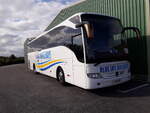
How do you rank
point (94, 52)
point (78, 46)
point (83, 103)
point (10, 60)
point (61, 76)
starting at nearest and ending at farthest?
point (83, 103), point (94, 52), point (78, 46), point (61, 76), point (10, 60)

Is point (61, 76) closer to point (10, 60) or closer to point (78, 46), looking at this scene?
point (78, 46)

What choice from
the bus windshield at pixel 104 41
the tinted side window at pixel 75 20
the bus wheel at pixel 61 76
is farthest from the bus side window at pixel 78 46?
the bus wheel at pixel 61 76

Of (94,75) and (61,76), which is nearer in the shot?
(94,75)

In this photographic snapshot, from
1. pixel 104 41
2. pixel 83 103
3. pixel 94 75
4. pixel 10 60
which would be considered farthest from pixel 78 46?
pixel 10 60

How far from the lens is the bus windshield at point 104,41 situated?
4.95 metres

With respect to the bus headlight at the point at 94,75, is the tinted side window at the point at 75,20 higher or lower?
higher

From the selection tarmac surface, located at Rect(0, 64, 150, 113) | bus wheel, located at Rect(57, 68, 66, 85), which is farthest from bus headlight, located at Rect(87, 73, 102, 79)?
bus wheel, located at Rect(57, 68, 66, 85)

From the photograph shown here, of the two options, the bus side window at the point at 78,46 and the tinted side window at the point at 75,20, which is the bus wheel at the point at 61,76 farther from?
the tinted side window at the point at 75,20

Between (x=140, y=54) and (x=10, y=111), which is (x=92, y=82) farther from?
(x=140, y=54)

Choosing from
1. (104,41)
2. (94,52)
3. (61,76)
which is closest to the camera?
(94,52)

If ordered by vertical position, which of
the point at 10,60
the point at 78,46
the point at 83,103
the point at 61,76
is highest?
the point at 78,46

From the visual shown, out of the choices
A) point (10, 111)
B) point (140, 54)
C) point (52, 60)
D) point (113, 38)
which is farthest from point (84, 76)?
point (140, 54)

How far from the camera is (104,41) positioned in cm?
518

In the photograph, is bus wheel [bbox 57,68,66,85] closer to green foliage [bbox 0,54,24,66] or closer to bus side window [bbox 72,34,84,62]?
bus side window [bbox 72,34,84,62]
